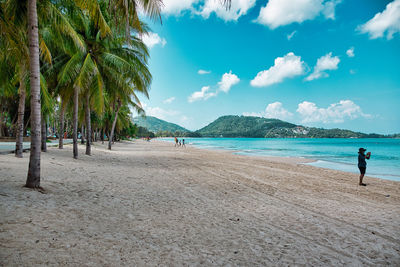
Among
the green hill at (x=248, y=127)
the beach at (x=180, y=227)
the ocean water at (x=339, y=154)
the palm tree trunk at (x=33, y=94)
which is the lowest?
the ocean water at (x=339, y=154)

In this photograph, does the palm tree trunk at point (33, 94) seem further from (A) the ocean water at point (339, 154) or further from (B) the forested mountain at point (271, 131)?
(B) the forested mountain at point (271, 131)

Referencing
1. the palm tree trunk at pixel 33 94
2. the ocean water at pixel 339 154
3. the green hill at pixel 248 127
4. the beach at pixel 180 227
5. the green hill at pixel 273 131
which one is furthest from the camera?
the green hill at pixel 248 127

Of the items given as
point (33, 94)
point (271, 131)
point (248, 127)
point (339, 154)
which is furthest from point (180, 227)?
point (248, 127)

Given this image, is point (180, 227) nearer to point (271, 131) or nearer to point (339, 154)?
point (339, 154)

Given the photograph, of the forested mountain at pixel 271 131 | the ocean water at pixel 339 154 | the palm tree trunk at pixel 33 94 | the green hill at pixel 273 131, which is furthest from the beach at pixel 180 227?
the green hill at pixel 273 131

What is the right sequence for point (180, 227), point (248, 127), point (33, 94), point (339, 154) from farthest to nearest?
point (248, 127)
point (339, 154)
point (33, 94)
point (180, 227)

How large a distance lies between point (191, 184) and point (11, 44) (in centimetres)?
595

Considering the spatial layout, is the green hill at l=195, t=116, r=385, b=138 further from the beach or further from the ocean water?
the beach

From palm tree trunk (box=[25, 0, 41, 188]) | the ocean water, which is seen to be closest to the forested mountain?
the ocean water

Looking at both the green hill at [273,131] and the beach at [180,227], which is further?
the green hill at [273,131]

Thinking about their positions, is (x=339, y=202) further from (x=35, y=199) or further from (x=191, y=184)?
(x=35, y=199)

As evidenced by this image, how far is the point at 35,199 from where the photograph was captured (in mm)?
3781

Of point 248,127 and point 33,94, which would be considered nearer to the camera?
point 33,94

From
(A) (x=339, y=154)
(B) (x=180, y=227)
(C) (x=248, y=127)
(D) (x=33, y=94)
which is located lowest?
(A) (x=339, y=154)
